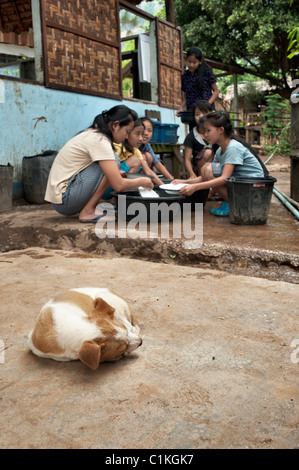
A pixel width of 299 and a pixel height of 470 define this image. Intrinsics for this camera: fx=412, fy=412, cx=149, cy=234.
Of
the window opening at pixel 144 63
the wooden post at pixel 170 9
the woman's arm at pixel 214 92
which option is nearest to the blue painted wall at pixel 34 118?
the woman's arm at pixel 214 92

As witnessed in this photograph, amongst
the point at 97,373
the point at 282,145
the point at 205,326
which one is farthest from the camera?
the point at 282,145

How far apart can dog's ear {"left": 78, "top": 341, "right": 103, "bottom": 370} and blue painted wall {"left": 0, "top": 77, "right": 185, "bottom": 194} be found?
3.98 meters

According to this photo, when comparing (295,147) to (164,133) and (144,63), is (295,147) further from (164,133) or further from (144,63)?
(144,63)

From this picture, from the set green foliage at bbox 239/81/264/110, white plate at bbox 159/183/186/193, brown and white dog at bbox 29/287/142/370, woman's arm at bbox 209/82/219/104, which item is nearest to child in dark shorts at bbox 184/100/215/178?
woman's arm at bbox 209/82/219/104

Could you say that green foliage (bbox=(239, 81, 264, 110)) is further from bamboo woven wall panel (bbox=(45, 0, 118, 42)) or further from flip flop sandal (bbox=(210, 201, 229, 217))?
flip flop sandal (bbox=(210, 201, 229, 217))

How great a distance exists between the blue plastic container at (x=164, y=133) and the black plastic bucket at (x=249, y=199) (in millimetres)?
2944

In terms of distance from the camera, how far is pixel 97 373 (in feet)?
5.08

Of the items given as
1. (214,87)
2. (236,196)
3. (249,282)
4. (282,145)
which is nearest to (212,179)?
(236,196)

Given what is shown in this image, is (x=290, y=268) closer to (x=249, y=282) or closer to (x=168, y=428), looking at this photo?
(x=249, y=282)

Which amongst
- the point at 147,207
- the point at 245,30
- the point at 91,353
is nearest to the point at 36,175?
the point at 147,207

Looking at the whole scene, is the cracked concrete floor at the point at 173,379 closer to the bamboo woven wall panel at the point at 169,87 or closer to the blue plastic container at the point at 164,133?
the blue plastic container at the point at 164,133

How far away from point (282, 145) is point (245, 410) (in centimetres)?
1328

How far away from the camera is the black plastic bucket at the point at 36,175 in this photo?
4926mm

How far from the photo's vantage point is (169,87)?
9078 millimetres
